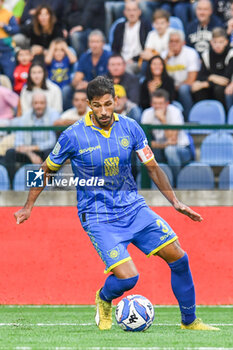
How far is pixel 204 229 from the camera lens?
1004 cm

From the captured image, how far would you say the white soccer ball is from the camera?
6.53 meters

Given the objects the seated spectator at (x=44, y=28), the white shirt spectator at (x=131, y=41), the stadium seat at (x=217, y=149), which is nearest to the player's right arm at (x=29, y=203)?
the stadium seat at (x=217, y=149)

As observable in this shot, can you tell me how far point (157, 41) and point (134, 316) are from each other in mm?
7382

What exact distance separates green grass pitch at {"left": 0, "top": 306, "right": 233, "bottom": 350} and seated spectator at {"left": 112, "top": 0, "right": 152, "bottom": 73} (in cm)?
547

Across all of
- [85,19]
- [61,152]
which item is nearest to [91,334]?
[61,152]

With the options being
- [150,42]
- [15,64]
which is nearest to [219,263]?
[150,42]

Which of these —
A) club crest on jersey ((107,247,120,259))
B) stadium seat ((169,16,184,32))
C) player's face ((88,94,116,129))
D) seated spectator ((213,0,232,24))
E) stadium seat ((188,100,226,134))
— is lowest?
club crest on jersey ((107,247,120,259))

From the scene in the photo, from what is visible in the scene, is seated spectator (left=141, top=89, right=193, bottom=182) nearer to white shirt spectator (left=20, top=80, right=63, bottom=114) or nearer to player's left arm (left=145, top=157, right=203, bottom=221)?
white shirt spectator (left=20, top=80, right=63, bottom=114)

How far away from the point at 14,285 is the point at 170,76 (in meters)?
4.33

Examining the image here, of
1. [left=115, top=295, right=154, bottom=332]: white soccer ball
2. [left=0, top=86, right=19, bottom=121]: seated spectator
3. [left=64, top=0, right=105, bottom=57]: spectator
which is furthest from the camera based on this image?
[left=64, top=0, right=105, bottom=57]: spectator

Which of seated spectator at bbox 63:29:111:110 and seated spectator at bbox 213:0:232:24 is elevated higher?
seated spectator at bbox 213:0:232:24

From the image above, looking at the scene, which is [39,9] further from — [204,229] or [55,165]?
[55,165]

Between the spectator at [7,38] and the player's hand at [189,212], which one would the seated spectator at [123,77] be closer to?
the spectator at [7,38]

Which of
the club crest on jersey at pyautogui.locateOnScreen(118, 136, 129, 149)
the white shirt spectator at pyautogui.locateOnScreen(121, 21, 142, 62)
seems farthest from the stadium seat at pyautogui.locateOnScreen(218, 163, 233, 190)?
the white shirt spectator at pyautogui.locateOnScreen(121, 21, 142, 62)
